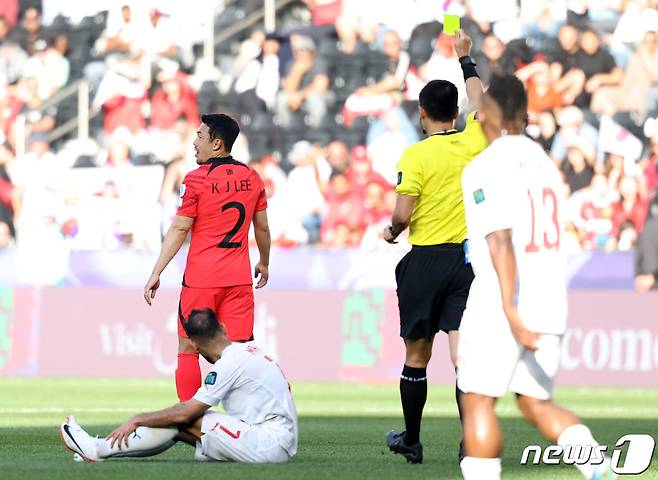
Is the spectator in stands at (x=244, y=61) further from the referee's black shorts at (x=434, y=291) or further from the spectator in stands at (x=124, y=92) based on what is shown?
the referee's black shorts at (x=434, y=291)

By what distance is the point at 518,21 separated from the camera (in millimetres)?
21984

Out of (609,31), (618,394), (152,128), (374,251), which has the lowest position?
(618,394)

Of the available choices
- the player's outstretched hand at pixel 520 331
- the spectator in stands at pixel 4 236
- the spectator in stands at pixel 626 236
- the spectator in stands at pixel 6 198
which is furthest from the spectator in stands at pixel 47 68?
the player's outstretched hand at pixel 520 331

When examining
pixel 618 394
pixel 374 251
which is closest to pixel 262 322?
pixel 374 251

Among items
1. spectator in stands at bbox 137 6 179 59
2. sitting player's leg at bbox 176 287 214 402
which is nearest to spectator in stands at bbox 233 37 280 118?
spectator in stands at bbox 137 6 179 59

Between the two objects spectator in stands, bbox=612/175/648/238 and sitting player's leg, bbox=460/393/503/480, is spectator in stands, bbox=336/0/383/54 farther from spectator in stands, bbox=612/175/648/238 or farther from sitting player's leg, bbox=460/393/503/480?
sitting player's leg, bbox=460/393/503/480

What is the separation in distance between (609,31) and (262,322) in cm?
696

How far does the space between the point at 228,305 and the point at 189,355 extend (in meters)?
0.42

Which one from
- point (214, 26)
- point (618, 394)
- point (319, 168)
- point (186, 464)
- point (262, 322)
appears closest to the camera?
point (186, 464)

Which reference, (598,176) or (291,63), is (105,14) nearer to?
(291,63)

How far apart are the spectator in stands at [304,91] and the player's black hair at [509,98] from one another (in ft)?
50.9

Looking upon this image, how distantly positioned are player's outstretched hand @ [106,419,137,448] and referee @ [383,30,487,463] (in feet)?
5.49

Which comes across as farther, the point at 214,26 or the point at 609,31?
the point at 214,26

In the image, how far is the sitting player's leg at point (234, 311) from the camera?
9.97 meters
